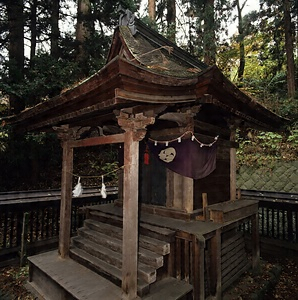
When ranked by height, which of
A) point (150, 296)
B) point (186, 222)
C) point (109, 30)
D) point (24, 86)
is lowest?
point (150, 296)

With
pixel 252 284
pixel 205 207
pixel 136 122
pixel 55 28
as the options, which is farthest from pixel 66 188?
pixel 55 28

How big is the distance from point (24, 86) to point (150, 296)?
26.5ft

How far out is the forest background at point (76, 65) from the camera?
9.03 metres

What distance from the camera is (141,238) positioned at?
455 cm

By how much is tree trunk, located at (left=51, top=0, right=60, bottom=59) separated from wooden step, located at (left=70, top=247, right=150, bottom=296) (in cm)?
978

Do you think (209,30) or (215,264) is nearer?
(215,264)

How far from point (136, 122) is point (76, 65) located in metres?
7.43

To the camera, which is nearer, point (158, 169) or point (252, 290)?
point (252, 290)

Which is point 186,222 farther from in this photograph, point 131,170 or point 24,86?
point 24,86

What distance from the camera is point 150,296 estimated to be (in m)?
3.67

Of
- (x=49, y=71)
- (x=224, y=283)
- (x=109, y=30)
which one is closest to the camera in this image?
(x=224, y=283)

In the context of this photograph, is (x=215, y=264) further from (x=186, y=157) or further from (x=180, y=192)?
(x=186, y=157)

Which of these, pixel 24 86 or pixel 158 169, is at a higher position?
pixel 24 86

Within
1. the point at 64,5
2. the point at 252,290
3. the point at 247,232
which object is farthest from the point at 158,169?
the point at 64,5
